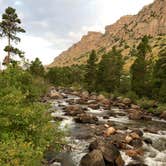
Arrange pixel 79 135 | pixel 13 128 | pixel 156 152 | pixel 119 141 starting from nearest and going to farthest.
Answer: pixel 13 128 → pixel 156 152 → pixel 119 141 → pixel 79 135

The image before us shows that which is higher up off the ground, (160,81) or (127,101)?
(160,81)

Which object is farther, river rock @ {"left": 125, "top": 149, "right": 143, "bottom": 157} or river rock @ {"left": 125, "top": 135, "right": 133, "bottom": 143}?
river rock @ {"left": 125, "top": 135, "right": 133, "bottom": 143}

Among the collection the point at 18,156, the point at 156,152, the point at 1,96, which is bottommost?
the point at 156,152

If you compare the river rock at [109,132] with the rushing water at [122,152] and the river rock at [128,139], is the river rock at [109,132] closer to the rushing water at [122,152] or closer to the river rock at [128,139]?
the rushing water at [122,152]

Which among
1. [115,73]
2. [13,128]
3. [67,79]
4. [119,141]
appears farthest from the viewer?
[67,79]

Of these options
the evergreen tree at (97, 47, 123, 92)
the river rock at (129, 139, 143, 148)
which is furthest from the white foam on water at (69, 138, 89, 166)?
the evergreen tree at (97, 47, 123, 92)

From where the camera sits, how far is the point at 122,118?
45438 mm

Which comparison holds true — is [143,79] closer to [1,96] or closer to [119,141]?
[119,141]

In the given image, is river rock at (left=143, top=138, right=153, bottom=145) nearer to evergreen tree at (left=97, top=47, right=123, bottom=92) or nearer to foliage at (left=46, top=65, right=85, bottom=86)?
evergreen tree at (left=97, top=47, right=123, bottom=92)

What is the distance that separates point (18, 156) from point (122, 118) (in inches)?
1366

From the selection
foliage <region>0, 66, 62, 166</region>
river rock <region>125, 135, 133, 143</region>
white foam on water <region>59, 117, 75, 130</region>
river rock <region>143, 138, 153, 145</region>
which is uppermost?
foliage <region>0, 66, 62, 166</region>

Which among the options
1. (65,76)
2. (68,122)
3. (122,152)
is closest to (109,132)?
(122,152)

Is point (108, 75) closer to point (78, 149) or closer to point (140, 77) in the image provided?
point (140, 77)

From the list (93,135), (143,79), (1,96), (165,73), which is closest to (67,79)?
(143,79)
